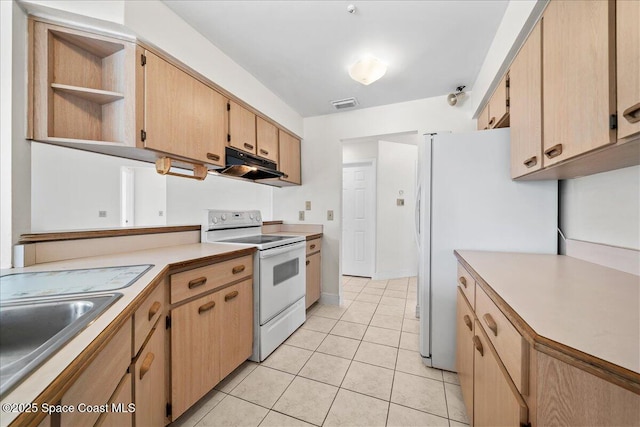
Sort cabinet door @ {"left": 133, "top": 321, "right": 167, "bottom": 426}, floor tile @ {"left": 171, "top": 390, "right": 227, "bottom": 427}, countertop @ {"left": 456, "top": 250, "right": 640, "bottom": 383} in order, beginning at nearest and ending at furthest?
countertop @ {"left": 456, "top": 250, "right": 640, "bottom": 383}, cabinet door @ {"left": 133, "top": 321, "right": 167, "bottom": 426}, floor tile @ {"left": 171, "top": 390, "right": 227, "bottom": 427}

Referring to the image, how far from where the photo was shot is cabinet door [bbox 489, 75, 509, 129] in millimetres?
1643

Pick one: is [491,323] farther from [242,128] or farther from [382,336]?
[242,128]

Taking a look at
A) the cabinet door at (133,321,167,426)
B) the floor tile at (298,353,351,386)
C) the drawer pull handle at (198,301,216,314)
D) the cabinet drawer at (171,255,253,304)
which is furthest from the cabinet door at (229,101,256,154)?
the floor tile at (298,353,351,386)

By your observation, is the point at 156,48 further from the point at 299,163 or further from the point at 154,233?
the point at 299,163

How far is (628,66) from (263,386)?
7.06 feet

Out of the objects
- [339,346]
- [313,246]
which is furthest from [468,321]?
[313,246]

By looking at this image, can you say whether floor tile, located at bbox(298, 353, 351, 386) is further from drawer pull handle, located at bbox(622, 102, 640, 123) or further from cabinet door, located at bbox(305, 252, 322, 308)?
drawer pull handle, located at bbox(622, 102, 640, 123)

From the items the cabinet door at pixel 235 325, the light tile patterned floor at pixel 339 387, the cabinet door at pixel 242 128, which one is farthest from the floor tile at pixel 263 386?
the cabinet door at pixel 242 128

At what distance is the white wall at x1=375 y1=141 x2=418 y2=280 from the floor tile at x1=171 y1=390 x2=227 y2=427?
296 centimetres

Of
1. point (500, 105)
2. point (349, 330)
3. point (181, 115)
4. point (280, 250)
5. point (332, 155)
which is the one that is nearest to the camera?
point (181, 115)

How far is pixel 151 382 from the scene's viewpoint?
40.0 inches

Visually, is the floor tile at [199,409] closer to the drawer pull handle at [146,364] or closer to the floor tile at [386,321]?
the drawer pull handle at [146,364]

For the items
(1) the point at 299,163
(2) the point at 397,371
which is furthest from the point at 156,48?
(2) the point at 397,371

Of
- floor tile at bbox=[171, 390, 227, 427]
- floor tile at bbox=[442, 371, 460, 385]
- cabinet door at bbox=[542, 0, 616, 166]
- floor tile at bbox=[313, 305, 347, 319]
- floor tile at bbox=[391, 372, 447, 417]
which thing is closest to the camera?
cabinet door at bbox=[542, 0, 616, 166]
